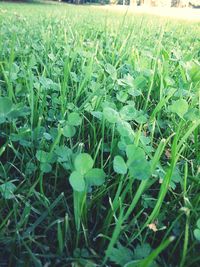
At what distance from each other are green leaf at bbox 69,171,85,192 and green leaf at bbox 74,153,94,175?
0.01 m

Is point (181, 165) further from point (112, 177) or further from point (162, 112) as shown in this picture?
point (162, 112)

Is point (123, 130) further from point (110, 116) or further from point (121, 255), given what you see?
point (121, 255)

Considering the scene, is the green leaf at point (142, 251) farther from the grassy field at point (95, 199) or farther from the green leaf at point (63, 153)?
the green leaf at point (63, 153)

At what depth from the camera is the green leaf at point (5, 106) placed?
81 cm

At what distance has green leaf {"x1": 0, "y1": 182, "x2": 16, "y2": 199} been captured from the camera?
643 mm

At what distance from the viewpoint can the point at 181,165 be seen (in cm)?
82

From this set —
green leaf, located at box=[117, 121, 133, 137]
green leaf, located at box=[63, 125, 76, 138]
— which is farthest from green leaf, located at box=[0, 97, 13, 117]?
green leaf, located at box=[117, 121, 133, 137]

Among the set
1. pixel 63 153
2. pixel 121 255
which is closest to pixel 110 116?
pixel 63 153

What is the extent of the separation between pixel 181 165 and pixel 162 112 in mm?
336

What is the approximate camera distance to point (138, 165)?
615 millimetres

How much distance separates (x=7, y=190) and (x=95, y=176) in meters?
0.21

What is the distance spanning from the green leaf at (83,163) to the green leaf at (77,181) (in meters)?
0.01

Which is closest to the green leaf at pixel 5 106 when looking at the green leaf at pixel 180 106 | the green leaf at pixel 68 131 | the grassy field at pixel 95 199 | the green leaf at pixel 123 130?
the grassy field at pixel 95 199

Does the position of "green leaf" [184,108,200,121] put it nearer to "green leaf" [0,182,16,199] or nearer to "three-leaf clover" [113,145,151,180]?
"three-leaf clover" [113,145,151,180]
